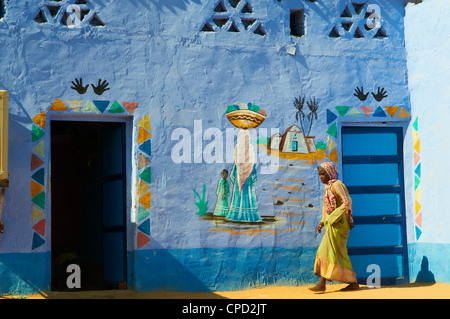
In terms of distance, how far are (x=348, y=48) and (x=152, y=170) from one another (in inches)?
120

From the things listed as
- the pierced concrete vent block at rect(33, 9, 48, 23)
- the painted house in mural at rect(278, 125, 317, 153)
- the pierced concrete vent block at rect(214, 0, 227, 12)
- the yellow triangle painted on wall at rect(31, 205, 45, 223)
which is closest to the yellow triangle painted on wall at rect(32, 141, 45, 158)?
the yellow triangle painted on wall at rect(31, 205, 45, 223)

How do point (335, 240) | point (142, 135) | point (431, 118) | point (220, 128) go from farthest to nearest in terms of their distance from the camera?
point (431, 118) → point (220, 128) → point (142, 135) → point (335, 240)

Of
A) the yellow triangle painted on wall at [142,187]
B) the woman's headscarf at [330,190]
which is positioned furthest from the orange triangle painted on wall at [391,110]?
the yellow triangle painted on wall at [142,187]

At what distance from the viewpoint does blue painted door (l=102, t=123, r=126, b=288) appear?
881cm

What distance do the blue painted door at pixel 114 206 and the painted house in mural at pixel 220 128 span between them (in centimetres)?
4

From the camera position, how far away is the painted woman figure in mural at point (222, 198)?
8852 mm

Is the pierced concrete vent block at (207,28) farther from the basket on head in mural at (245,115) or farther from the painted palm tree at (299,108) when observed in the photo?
the painted palm tree at (299,108)

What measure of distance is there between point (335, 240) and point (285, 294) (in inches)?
35.3

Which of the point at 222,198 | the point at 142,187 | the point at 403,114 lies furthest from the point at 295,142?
the point at 142,187

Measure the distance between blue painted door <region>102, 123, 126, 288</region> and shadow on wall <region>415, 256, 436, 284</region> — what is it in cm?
376

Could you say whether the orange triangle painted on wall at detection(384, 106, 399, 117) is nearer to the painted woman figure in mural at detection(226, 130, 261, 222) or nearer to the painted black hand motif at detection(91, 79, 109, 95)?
the painted woman figure in mural at detection(226, 130, 261, 222)

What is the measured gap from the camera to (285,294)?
8602mm

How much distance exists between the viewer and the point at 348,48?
30.9 feet

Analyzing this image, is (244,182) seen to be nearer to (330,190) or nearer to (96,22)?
(330,190)
